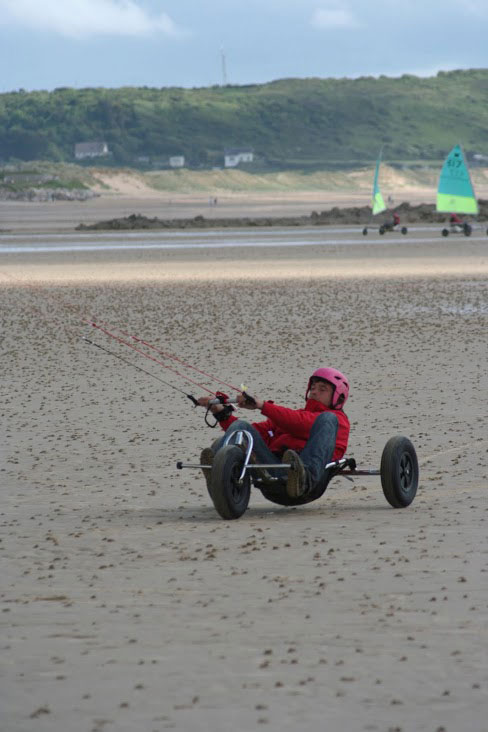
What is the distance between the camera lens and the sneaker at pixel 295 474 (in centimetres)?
913

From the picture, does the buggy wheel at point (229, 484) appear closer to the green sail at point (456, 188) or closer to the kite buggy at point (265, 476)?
the kite buggy at point (265, 476)

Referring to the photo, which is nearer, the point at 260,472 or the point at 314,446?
the point at 260,472

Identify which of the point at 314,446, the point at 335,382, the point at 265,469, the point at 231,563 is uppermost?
the point at 335,382

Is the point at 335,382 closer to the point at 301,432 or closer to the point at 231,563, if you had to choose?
the point at 301,432

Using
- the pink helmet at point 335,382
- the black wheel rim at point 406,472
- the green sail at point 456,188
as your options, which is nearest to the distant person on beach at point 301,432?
the pink helmet at point 335,382

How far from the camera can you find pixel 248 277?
37312mm

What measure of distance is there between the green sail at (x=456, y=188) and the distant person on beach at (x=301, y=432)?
55.5m

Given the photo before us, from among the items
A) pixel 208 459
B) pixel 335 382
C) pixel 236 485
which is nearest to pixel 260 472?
pixel 236 485

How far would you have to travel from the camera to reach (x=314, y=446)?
9.38 meters

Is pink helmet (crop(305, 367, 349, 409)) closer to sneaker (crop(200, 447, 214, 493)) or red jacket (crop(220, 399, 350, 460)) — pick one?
red jacket (crop(220, 399, 350, 460))

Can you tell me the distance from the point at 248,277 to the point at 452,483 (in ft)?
88.0

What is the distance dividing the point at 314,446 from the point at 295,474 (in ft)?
1.04

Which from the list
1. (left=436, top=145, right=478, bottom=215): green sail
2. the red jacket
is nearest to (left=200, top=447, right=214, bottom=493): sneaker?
the red jacket

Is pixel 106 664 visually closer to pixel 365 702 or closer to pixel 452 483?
pixel 365 702
